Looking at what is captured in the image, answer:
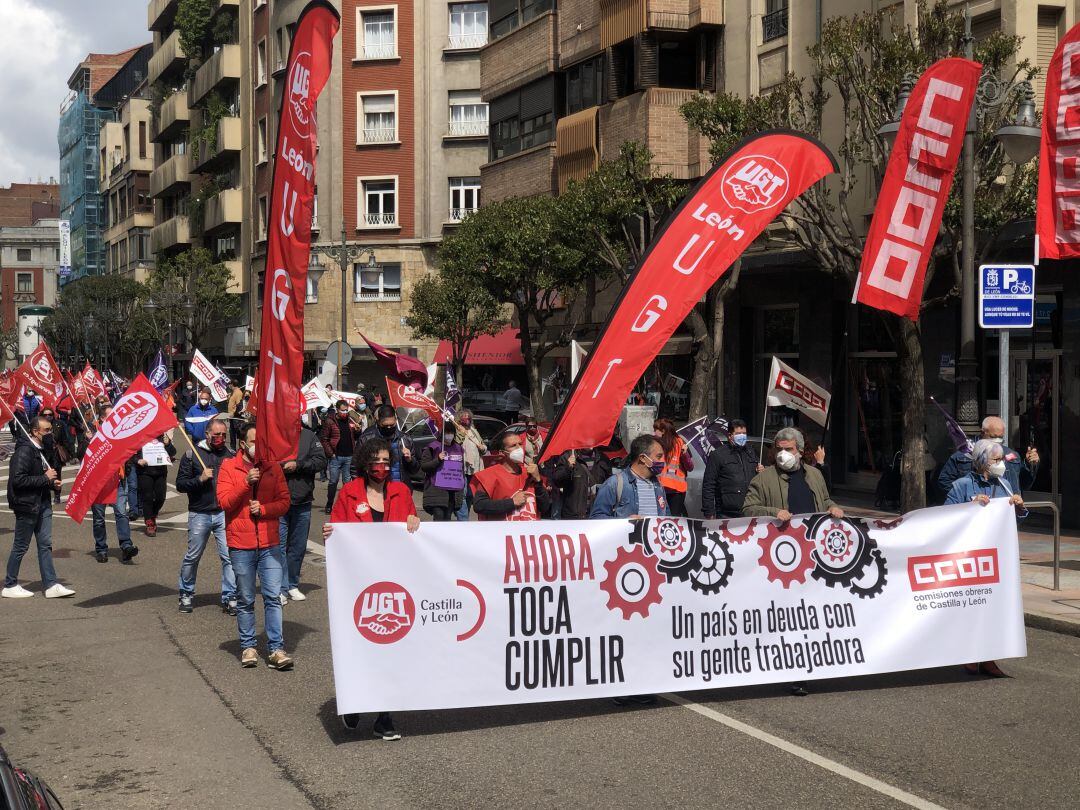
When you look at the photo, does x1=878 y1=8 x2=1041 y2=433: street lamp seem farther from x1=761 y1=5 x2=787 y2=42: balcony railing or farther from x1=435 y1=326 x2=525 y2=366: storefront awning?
x1=435 y1=326 x2=525 y2=366: storefront awning

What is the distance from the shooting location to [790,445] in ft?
31.5

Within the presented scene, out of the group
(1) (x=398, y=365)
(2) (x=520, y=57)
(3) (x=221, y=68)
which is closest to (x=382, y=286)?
(3) (x=221, y=68)

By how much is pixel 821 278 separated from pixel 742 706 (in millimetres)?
17062

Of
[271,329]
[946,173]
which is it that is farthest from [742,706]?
[946,173]

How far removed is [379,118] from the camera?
50688 mm

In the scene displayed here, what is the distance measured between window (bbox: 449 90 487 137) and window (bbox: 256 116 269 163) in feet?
29.0

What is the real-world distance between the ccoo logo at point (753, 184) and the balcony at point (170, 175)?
196 ft

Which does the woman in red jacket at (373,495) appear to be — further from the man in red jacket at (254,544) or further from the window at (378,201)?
the window at (378,201)

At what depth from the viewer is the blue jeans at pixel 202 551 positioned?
1162cm

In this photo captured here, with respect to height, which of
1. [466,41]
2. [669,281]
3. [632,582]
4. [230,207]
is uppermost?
[466,41]

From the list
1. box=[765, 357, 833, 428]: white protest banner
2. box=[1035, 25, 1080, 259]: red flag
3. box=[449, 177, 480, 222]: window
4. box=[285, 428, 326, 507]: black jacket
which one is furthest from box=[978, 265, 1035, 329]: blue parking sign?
box=[449, 177, 480, 222]: window

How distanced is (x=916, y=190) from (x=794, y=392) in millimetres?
5332

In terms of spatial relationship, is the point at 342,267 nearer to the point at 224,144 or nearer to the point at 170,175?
the point at 224,144

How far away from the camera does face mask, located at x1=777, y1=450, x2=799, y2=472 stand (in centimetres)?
949
